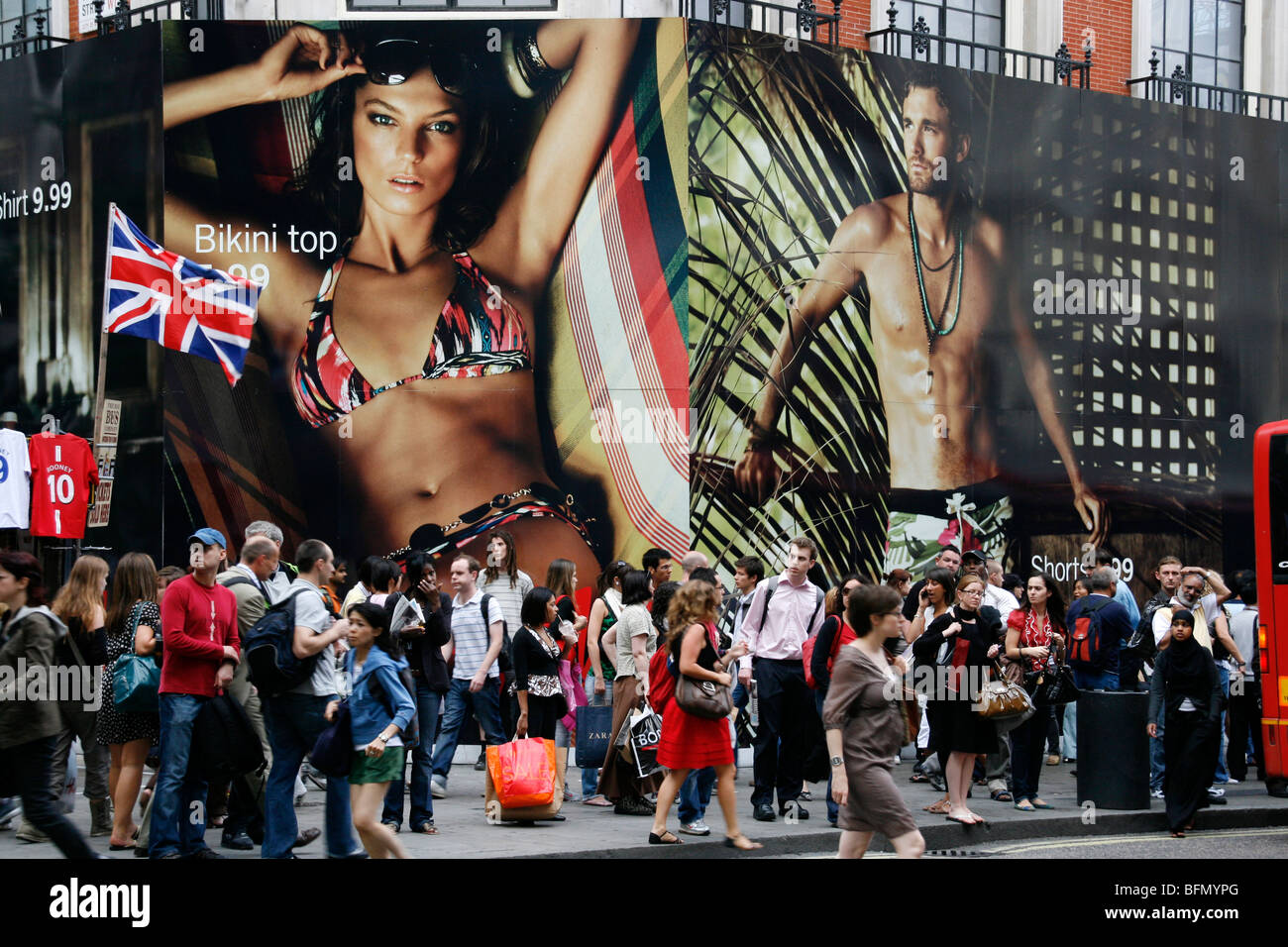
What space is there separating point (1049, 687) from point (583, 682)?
155 inches

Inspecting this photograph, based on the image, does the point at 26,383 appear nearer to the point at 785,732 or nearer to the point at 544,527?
the point at 544,527

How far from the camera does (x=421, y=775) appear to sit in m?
11.2

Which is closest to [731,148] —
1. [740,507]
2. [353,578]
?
[740,507]

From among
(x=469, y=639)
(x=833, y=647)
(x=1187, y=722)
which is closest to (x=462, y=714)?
(x=469, y=639)

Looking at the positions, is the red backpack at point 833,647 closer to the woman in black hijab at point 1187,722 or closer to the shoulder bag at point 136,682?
the woman in black hijab at point 1187,722

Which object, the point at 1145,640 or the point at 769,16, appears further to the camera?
the point at 769,16

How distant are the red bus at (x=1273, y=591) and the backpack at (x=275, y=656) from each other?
25.6 feet

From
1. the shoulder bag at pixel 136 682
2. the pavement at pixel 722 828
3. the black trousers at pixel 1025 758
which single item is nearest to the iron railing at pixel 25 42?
the pavement at pixel 722 828

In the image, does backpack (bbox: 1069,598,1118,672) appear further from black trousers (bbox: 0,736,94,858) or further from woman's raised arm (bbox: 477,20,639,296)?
black trousers (bbox: 0,736,94,858)

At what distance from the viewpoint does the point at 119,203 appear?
16.4 m

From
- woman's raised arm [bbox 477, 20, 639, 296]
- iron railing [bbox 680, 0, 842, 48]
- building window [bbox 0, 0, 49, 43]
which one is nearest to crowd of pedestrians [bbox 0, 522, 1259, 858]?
woman's raised arm [bbox 477, 20, 639, 296]

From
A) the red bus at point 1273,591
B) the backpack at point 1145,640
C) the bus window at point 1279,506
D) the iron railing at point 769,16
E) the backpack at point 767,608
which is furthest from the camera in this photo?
the iron railing at point 769,16

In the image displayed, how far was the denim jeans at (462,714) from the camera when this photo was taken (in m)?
12.4

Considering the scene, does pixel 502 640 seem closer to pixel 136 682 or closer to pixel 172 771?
pixel 136 682
